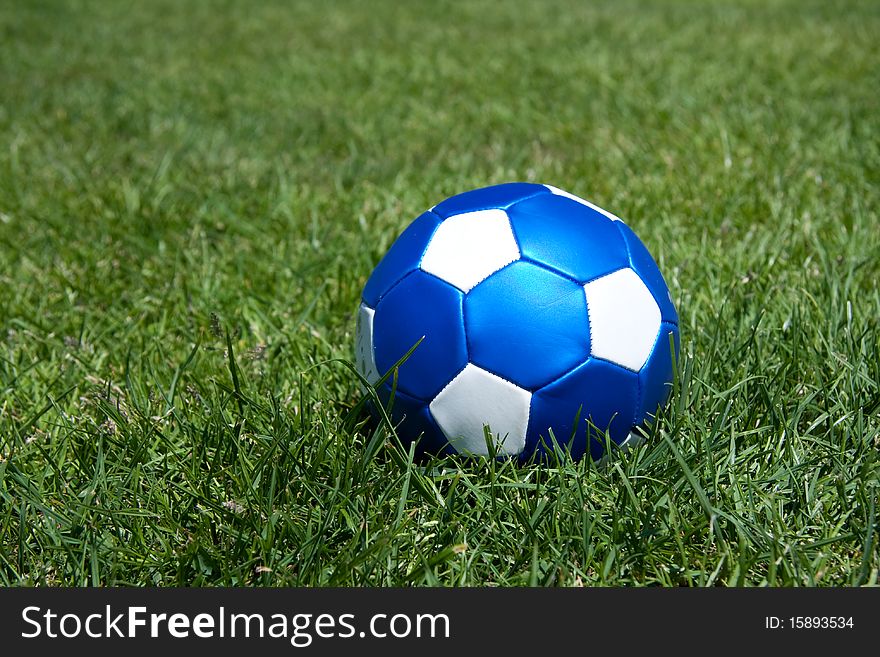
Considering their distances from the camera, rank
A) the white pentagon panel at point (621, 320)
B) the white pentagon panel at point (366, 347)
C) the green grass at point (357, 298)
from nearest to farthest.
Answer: the green grass at point (357, 298)
the white pentagon panel at point (621, 320)
the white pentagon panel at point (366, 347)

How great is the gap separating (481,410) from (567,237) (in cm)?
49

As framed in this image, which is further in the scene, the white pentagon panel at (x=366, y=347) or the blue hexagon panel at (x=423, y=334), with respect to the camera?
the white pentagon panel at (x=366, y=347)

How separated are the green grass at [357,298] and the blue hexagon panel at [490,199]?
531 mm

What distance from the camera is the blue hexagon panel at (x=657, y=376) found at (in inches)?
84.4

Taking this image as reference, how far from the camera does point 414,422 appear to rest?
2145 mm

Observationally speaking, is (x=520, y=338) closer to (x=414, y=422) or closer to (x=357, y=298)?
(x=414, y=422)

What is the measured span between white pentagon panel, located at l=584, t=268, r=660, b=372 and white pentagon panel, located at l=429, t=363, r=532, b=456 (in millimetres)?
223

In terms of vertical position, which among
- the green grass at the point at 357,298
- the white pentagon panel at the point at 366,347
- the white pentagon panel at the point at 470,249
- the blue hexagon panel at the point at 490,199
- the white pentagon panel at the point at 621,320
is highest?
the blue hexagon panel at the point at 490,199

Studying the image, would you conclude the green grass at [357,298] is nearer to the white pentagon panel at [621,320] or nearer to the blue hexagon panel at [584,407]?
the blue hexagon panel at [584,407]

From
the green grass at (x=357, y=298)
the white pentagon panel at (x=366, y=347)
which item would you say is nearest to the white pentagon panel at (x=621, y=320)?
the green grass at (x=357, y=298)

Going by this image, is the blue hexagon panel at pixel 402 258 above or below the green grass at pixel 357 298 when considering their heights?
above

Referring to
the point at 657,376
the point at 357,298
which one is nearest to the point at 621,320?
the point at 657,376

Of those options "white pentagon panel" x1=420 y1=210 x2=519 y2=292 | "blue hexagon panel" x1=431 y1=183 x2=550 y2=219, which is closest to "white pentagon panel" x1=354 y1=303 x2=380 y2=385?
"white pentagon panel" x1=420 y1=210 x2=519 y2=292

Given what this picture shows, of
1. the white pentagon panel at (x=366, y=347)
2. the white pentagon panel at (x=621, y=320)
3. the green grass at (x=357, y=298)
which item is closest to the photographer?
the green grass at (x=357, y=298)
